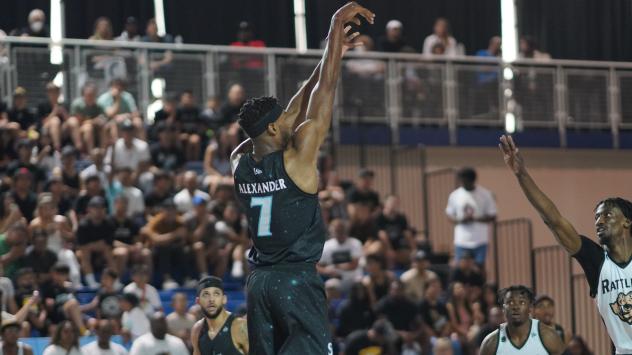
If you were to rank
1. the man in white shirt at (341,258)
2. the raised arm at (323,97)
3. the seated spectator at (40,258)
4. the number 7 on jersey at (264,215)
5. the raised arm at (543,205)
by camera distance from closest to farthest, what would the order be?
the raised arm at (543,205), the raised arm at (323,97), the number 7 on jersey at (264,215), the seated spectator at (40,258), the man in white shirt at (341,258)

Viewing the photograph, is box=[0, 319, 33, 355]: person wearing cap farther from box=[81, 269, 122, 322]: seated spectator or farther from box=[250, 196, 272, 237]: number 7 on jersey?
box=[250, 196, 272, 237]: number 7 on jersey

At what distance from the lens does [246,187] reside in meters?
10.4

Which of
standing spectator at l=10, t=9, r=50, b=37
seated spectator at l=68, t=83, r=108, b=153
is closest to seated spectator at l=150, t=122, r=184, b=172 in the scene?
seated spectator at l=68, t=83, r=108, b=153

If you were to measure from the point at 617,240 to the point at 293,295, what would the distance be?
81.7 inches

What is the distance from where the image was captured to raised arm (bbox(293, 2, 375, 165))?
33.6 ft

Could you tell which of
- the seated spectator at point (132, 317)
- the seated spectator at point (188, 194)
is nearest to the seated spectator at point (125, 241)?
the seated spectator at point (188, 194)

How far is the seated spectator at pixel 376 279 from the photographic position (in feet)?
64.7

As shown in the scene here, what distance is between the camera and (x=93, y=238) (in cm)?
1930

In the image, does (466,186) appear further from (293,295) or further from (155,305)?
(293,295)

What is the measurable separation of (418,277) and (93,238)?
4.23 m

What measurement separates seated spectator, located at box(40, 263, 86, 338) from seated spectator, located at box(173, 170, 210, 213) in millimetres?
2743

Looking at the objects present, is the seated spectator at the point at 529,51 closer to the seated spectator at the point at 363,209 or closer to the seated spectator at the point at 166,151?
the seated spectator at the point at 363,209

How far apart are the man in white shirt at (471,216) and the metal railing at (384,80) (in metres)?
3.13

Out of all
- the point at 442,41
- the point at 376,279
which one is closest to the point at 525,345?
the point at 376,279
